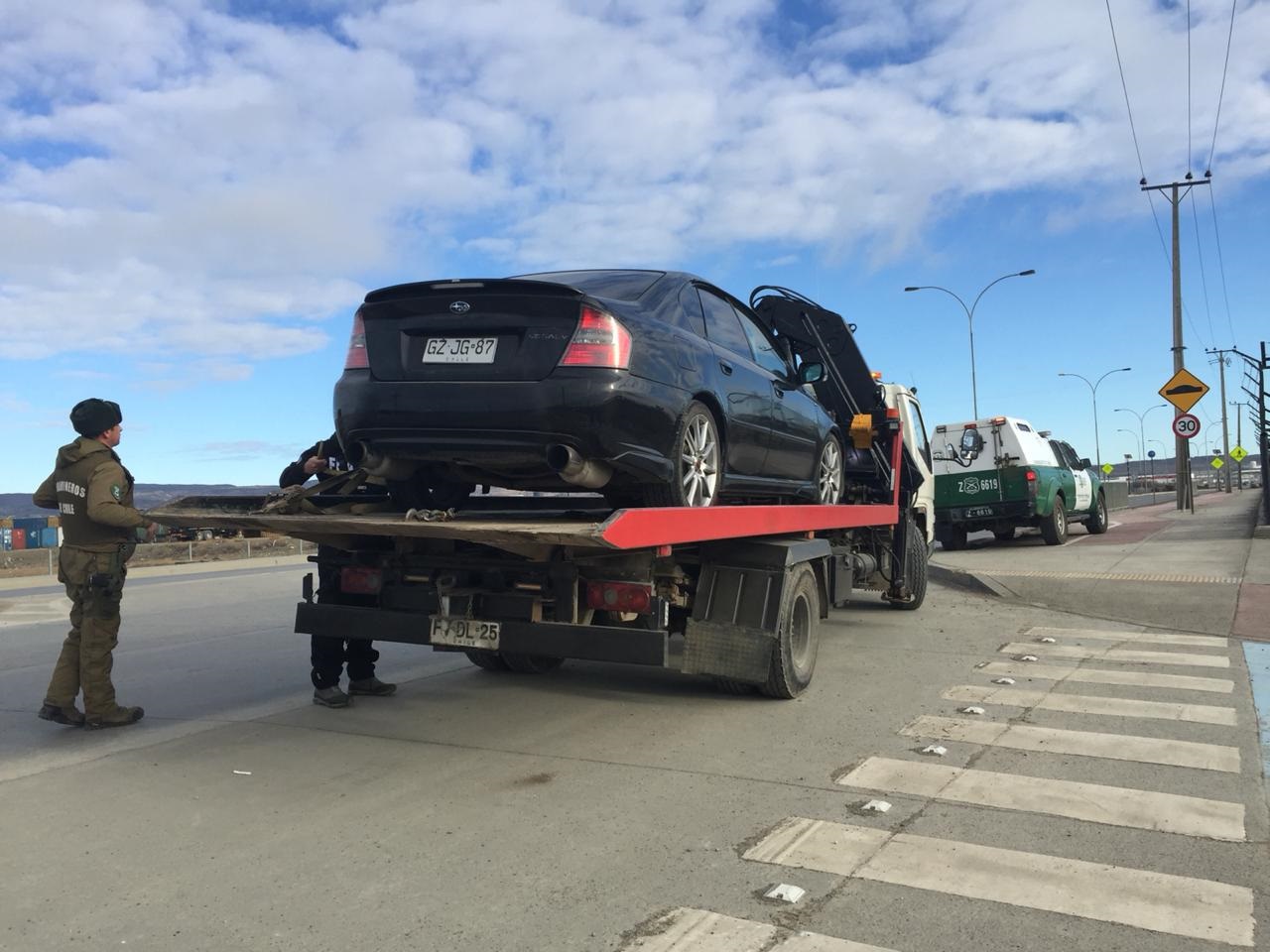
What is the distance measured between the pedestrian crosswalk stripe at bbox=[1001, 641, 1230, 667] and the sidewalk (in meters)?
1.35

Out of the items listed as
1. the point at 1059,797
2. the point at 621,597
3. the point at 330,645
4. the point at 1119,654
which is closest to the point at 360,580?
the point at 330,645

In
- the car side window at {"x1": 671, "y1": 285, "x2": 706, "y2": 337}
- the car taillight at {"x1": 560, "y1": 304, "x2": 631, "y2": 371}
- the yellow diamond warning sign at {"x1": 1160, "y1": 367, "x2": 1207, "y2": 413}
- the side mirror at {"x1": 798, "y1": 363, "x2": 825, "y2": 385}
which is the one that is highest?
the yellow diamond warning sign at {"x1": 1160, "y1": 367, "x2": 1207, "y2": 413}

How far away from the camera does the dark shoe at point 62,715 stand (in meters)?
5.89

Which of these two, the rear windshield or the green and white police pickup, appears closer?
the rear windshield

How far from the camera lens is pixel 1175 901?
333 centimetres

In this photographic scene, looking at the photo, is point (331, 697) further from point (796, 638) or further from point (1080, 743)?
point (1080, 743)

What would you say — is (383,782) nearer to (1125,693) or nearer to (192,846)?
(192,846)

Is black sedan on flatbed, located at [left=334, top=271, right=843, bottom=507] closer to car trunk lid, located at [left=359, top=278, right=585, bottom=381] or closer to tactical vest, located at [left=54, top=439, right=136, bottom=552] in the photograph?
car trunk lid, located at [left=359, top=278, right=585, bottom=381]

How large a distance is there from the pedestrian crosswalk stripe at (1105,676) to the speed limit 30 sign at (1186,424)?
1918 centimetres

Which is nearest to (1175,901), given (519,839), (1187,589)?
(519,839)

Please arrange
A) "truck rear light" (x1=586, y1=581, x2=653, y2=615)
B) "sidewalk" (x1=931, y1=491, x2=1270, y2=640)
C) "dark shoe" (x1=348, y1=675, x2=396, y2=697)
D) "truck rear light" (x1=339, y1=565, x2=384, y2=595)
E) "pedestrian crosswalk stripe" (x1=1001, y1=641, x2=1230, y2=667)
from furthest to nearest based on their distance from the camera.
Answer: "sidewalk" (x1=931, y1=491, x2=1270, y2=640)
"pedestrian crosswalk stripe" (x1=1001, y1=641, x2=1230, y2=667)
"dark shoe" (x1=348, y1=675, x2=396, y2=697)
"truck rear light" (x1=339, y1=565, x2=384, y2=595)
"truck rear light" (x1=586, y1=581, x2=653, y2=615)

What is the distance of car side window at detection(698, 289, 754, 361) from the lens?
6.16 m

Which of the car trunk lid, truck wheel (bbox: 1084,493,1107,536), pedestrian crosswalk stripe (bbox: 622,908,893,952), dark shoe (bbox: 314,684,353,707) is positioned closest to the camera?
pedestrian crosswalk stripe (bbox: 622,908,893,952)

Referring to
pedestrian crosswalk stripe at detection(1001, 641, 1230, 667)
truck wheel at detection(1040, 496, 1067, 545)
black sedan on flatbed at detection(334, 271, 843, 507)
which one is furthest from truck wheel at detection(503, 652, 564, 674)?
truck wheel at detection(1040, 496, 1067, 545)
